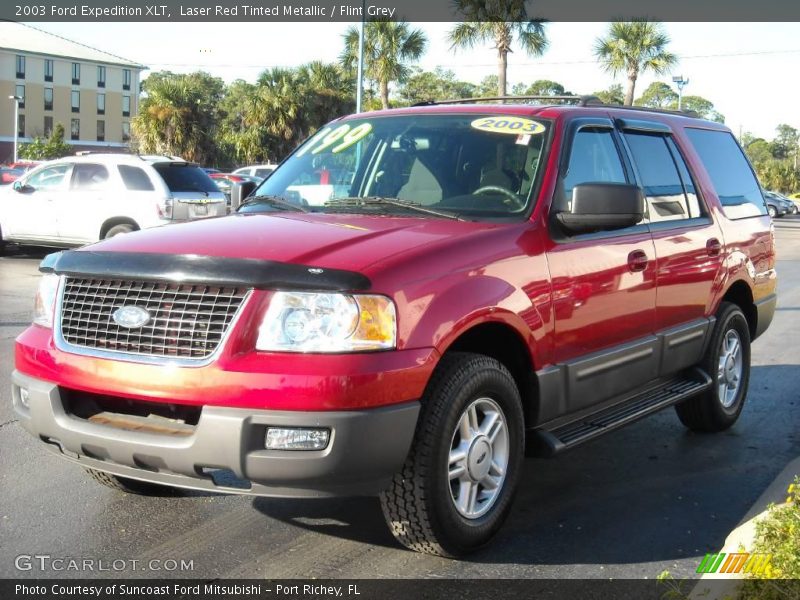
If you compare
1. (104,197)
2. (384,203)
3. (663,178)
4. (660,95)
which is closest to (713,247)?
(663,178)

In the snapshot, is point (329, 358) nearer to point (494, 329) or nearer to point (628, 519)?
point (494, 329)

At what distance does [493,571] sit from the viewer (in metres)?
3.91

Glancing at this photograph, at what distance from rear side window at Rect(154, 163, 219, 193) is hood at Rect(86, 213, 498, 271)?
34.9ft

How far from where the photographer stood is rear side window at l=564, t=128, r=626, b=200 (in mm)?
4871

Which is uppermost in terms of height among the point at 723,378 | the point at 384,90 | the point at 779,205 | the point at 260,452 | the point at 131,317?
the point at 384,90

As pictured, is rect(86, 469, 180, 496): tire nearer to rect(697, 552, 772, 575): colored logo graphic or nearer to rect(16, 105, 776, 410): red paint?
rect(16, 105, 776, 410): red paint

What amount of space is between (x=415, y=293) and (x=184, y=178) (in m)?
12.0

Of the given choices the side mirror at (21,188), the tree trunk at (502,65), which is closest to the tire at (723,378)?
the side mirror at (21,188)

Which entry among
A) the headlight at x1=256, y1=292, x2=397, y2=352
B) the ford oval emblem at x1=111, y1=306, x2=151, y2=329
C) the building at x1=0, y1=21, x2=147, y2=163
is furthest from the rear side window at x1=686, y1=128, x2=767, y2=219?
the building at x1=0, y1=21, x2=147, y2=163

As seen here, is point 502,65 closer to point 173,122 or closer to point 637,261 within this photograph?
point 173,122

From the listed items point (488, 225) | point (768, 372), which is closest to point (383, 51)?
point (768, 372)

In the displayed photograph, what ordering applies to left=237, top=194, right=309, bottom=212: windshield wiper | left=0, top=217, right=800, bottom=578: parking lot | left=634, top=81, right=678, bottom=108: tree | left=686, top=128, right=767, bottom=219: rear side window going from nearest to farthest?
left=0, top=217, right=800, bottom=578: parking lot, left=237, top=194, right=309, bottom=212: windshield wiper, left=686, top=128, right=767, bottom=219: rear side window, left=634, top=81, right=678, bottom=108: tree

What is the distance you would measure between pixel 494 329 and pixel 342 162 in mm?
1552

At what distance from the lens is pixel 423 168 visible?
16.1ft
